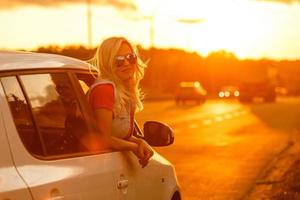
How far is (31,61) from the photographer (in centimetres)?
456

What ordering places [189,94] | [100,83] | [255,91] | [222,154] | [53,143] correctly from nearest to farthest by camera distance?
[53,143] < [100,83] < [222,154] < [189,94] < [255,91]

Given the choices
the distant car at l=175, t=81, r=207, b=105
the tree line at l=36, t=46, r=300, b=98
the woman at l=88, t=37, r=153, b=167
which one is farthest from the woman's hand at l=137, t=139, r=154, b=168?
the tree line at l=36, t=46, r=300, b=98

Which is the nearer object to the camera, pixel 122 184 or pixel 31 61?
pixel 31 61

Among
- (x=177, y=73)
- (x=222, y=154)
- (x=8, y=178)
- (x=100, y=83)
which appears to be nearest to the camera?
(x=8, y=178)

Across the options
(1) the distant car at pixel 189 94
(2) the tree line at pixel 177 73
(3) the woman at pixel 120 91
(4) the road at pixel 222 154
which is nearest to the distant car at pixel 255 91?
(1) the distant car at pixel 189 94

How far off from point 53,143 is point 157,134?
1323 mm

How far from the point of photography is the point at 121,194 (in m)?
4.94

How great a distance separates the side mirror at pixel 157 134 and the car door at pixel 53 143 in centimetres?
69

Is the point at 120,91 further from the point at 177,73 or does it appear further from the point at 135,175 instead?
the point at 177,73

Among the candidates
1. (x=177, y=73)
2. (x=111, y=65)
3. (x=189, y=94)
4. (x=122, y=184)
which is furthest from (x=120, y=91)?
(x=177, y=73)

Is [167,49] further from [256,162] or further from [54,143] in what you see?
[54,143]

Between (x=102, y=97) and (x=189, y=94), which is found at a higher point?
(x=102, y=97)

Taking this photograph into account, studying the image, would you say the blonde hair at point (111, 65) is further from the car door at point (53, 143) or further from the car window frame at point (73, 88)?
the car door at point (53, 143)

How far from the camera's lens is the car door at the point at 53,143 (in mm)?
4133
